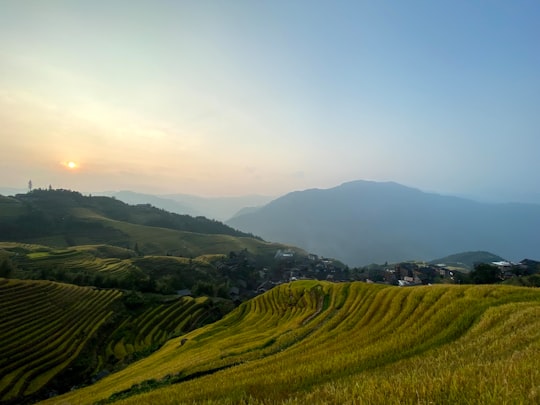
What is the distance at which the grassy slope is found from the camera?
5504 mm

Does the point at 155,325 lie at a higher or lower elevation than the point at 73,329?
lower

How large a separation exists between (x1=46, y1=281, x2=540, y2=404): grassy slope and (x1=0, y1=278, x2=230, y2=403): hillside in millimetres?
28621

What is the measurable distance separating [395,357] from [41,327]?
228 ft

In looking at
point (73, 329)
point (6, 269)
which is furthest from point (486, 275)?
point (6, 269)

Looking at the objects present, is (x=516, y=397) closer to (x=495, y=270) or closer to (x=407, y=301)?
(x=407, y=301)

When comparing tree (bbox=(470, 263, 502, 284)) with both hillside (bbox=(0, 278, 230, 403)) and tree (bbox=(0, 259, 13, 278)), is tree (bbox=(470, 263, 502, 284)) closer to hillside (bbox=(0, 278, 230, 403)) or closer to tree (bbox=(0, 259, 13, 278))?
hillside (bbox=(0, 278, 230, 403))

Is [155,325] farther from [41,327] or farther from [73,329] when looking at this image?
[41,327]

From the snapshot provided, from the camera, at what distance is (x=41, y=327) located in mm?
60438

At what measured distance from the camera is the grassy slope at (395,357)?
550 centimetres

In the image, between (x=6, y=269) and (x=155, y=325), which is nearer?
(x=155, y=325)

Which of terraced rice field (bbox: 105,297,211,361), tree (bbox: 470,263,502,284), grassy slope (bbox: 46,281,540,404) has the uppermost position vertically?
grassy slope (bbox: 46,281,540,404)

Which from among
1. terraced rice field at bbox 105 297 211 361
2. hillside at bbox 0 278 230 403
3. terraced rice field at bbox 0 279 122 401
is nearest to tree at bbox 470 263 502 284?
hillside at bbox 0 278 230 403

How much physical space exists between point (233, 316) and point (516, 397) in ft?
179

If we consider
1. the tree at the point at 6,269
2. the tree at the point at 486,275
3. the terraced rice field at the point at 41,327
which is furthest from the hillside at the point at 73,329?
the tree at the point at 486,275
